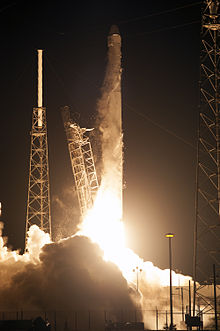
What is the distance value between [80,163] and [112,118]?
252 inches

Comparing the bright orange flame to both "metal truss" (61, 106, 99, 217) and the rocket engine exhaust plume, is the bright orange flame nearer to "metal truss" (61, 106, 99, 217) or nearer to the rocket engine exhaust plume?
the rocket engine exhaust plume

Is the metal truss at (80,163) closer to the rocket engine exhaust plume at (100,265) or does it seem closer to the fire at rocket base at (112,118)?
the rocket engine exhaust plume at (100,265)

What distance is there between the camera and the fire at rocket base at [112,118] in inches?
2302

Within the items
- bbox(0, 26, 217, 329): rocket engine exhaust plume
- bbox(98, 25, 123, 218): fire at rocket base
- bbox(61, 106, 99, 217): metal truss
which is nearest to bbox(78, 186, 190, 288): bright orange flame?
bbox(0, 26, 217, 329): rocket engine exhaust plume

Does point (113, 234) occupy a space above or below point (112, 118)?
below

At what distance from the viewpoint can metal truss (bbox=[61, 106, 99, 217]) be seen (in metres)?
62.8

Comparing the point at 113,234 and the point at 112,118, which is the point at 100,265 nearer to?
the point at 113,234

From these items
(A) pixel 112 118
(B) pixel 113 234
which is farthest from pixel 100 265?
(A) pixel 112 118

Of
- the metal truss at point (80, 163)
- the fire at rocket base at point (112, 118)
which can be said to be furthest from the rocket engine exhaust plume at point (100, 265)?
the metal truss at point (80, 163)

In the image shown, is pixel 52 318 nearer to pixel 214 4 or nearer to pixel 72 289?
pixel 72 289

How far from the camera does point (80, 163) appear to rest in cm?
6356

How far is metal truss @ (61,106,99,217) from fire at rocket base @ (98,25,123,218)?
221cm

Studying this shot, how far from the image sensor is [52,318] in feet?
161

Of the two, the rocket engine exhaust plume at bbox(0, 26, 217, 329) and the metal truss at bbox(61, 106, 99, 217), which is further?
the metal truss at bbox(61, 106, 99, 217)
